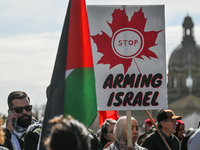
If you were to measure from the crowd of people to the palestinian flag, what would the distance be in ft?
0.94

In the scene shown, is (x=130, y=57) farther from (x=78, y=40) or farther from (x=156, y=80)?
(x=78, y=40)

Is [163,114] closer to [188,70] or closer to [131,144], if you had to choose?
[131,144]

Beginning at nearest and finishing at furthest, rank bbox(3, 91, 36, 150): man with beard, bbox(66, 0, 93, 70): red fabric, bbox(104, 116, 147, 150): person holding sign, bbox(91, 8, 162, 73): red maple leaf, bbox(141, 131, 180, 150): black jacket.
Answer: bbox(66, 0, 93, 70): red fabric
bbox(104, 116, 147, 150): person holding sign
bbox(3, 91, 36, 150): man with beard
bbox(91, 8, 162, 73): red maple leaf
bbox(141, 131, 180, 150): black jacket

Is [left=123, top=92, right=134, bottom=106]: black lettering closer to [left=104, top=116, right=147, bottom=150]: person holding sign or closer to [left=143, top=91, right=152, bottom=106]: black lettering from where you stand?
[left=143, top=91, right=152, bottom=106]: black lettering

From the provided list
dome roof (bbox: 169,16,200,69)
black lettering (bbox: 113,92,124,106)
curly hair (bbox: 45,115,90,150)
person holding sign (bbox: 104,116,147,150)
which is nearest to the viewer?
curly hair (bbox: 45,115,90,150)

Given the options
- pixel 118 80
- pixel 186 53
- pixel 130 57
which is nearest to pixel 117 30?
pixel 130 57

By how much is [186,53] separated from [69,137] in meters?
90.1

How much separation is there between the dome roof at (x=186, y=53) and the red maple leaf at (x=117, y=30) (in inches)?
3399

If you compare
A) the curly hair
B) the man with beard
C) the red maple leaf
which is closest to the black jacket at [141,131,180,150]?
the red maple leaf

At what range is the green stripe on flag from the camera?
4861 millimetres

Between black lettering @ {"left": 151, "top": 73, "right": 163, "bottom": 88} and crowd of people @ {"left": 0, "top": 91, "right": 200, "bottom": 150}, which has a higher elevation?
black lettering @ {"left": 151, "top": 73, "right": 163, "bottom": 88}

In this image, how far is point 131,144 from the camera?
18.3 feet

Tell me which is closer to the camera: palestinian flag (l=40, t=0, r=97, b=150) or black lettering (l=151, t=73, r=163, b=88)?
palestinian flag (l=40, t=0, r=97, b=150)

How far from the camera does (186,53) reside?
92.1 meters
